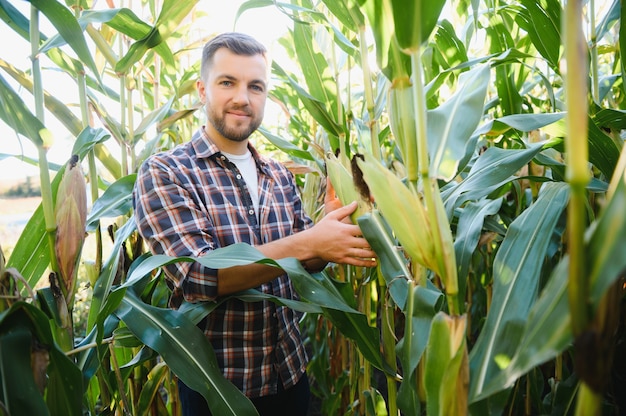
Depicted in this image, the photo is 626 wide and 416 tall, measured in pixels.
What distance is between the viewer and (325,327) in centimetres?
195

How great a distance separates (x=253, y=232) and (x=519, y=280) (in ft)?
2.41

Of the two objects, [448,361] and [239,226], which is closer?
[448,361]

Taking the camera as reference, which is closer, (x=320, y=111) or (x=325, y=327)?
(x=320, y=111)

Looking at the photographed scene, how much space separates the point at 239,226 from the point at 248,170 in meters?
0.26

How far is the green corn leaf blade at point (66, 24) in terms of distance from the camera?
31.4 inches

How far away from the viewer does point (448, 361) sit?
0.56 meters

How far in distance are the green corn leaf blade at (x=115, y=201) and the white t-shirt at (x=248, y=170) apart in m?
0.29

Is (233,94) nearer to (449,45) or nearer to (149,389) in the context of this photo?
(449,45)

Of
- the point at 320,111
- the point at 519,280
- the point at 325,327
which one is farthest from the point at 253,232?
the point at 325,327

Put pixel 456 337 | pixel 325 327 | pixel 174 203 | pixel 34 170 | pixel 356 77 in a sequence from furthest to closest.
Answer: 1. pixel 356 77
2. pixel 325 327
3. pixel 34 170
4. pixel 174 203
5. pixel 456 337

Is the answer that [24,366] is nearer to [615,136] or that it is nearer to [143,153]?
[143,153]

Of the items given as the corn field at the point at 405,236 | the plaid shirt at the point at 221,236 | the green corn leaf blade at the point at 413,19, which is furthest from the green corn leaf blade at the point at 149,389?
the green corn leaf blade at the point at 413,19

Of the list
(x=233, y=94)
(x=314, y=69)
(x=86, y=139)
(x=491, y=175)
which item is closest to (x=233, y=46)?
(x=233, y=94)

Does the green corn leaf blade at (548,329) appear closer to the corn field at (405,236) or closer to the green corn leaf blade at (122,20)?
the corn field at (405,236)
